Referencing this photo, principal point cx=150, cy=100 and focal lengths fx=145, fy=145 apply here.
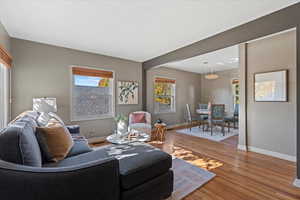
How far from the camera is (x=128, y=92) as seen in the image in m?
4.71

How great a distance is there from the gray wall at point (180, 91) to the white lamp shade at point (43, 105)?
3.12 metres

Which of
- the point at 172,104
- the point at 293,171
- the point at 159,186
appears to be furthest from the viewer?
the point at 172,104

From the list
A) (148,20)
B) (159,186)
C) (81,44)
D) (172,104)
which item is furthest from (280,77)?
(81,44)

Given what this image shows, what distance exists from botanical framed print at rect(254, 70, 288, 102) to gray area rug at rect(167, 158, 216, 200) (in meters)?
2.05

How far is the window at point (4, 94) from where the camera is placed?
2.60 m

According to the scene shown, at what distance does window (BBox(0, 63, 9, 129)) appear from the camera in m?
2.60

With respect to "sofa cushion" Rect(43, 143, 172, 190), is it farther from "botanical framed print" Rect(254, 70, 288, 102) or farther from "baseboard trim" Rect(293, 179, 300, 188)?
"botanical framed print" Rect(254, 70, 288, 102)

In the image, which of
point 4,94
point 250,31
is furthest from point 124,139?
point 250,31

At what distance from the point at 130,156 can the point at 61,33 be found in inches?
107

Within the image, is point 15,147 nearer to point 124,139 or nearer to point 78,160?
point 78,160

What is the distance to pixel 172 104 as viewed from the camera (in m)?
6.16

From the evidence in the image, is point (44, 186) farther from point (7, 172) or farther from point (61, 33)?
point (61, 33)

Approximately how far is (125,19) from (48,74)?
2.35 meters

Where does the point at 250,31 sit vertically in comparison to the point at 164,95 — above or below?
above
